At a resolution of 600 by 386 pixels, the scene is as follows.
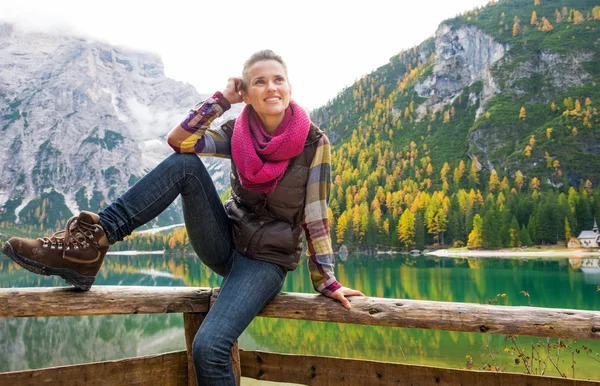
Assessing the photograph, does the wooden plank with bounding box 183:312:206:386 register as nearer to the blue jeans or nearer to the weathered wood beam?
the weathered wood beam

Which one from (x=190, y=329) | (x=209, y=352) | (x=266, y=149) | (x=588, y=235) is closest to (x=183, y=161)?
(x=266, y=149)

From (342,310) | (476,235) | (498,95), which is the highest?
(498,95)

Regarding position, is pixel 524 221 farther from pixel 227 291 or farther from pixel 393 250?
pixel 227 291

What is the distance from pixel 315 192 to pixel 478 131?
384 feet

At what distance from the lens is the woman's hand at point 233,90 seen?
3.14 meters

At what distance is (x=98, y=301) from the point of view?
2.91 metres

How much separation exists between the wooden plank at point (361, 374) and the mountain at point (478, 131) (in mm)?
67353

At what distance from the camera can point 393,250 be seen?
75.2 meters

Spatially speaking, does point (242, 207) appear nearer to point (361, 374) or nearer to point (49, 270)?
point (49, 270)

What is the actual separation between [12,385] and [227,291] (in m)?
1.30

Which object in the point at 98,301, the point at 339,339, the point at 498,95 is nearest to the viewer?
the point at 98,301

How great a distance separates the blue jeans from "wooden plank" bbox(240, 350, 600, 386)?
49 centimetres

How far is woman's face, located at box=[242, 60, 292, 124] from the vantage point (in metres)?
3.06

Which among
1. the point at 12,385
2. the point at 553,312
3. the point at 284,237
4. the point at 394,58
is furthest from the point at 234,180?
the point at 394,58
